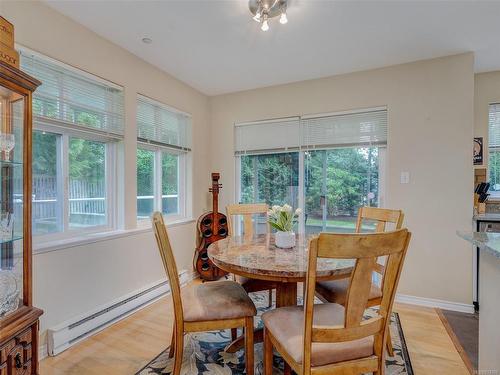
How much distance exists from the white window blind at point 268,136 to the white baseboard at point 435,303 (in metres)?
1.98

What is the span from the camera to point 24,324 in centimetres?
131

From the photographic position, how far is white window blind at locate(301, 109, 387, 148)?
3008mm

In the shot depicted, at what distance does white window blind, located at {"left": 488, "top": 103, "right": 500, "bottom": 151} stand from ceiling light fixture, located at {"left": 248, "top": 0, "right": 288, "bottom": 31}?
2.78 metres

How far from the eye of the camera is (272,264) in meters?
1.51

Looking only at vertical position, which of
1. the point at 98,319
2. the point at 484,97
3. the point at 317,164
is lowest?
the point at 98,319

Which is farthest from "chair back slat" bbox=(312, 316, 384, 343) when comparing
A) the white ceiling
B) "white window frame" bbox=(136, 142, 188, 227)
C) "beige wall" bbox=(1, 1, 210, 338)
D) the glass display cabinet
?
"white window frame" bbox=(136, 142, 188, 227)

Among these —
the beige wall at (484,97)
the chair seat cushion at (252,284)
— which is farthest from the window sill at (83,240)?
the beige wall at (484,97)

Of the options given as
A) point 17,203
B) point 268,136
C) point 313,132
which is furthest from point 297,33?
point 17,203

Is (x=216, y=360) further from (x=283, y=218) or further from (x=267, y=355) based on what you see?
(x=283, y=218)

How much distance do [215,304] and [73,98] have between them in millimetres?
1891

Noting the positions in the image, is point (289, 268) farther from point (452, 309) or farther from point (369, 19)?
point (452, 309)

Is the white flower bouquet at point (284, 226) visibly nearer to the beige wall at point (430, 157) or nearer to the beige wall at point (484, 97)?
the beige wall at point (430, 157)

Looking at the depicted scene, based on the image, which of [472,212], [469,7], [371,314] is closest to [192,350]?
[371,314]

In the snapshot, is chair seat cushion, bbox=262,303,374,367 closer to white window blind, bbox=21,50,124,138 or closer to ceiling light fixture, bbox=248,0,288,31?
ceiling light fixture, bbox=248,0,288,31
